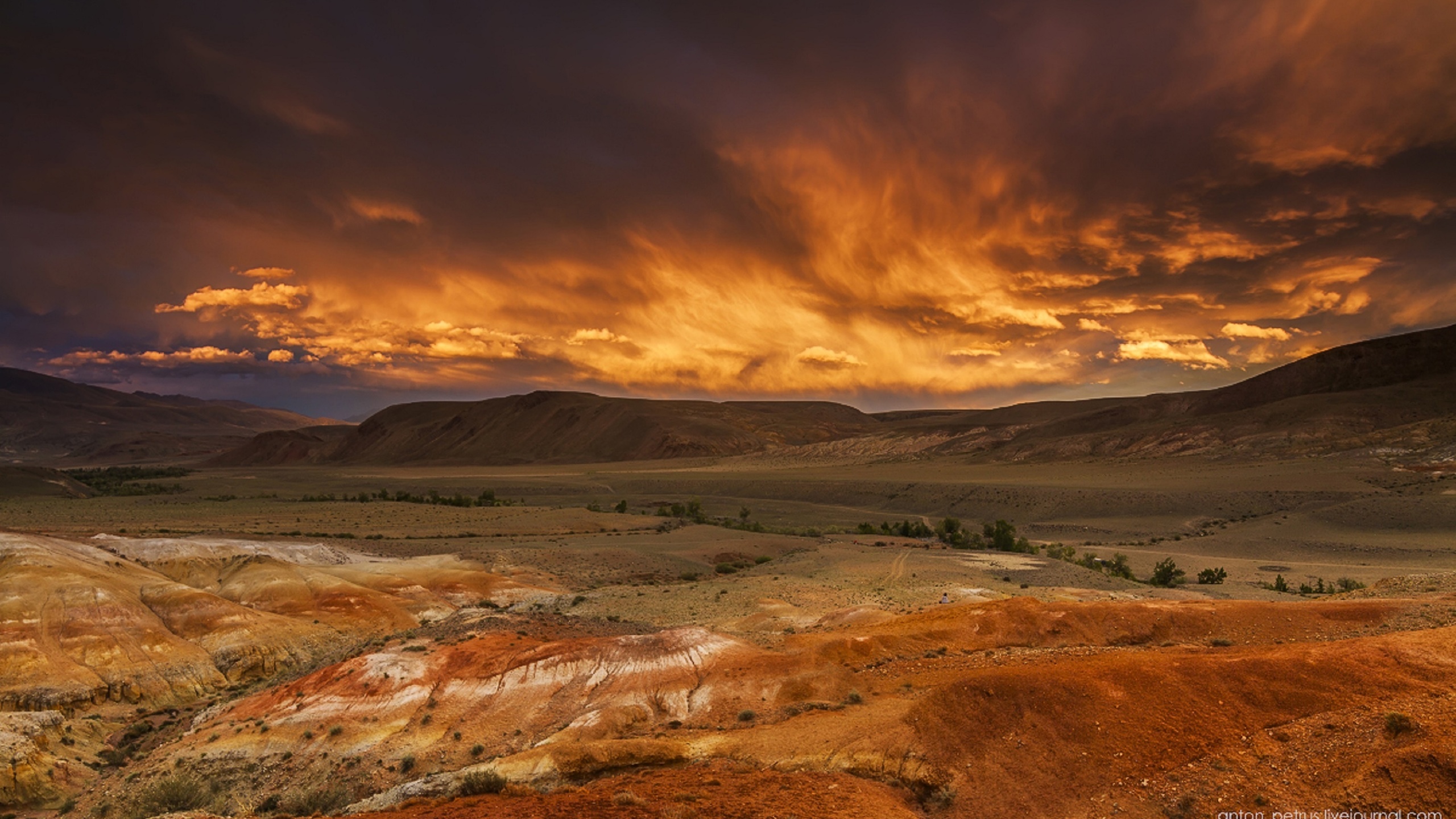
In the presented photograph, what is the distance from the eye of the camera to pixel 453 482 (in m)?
119

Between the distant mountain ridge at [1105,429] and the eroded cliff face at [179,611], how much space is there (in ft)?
303

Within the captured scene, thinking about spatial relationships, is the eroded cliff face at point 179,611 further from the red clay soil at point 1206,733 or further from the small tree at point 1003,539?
the small tree at point 1003,539

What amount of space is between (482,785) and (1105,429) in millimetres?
128421

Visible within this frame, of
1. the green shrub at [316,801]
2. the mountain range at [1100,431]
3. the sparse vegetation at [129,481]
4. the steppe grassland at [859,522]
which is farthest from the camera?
the sparse vegetation at [129,481]

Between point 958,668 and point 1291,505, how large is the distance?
59.4 meters

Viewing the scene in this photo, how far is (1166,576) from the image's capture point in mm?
34281

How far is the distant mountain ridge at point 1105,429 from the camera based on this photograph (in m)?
82.6

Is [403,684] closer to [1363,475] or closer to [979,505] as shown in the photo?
[979,505]

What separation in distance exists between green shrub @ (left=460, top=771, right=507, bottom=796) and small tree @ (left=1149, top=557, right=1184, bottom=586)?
33.2m

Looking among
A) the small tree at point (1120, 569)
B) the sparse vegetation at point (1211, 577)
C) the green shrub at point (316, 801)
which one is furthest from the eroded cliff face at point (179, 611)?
the sparse vegetation at point (1211, 577)

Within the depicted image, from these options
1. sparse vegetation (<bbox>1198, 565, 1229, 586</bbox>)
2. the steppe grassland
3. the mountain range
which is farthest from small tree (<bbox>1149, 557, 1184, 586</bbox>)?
the mountain range

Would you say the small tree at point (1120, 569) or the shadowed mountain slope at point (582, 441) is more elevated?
the shadowed mountain slope at point (582, 441)

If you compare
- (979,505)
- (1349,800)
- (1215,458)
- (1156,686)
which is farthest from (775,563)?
(1215,458)

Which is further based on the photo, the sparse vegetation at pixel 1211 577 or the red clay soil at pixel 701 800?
the sparse vegetation at pixel 1211 577
